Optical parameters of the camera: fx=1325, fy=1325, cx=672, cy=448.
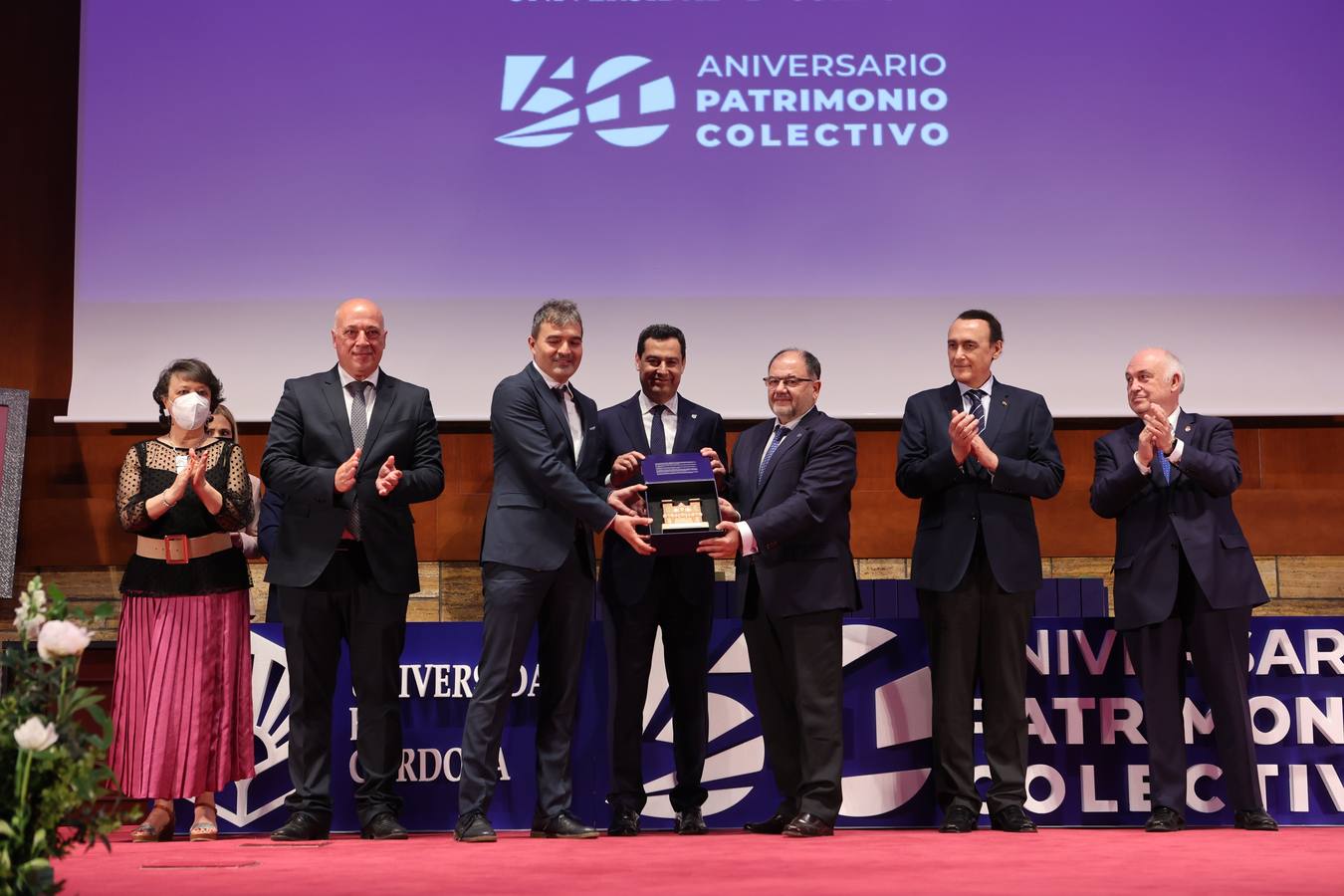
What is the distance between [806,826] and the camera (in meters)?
3.76

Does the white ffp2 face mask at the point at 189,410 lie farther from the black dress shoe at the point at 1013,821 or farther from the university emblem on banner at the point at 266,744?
the black dress shoe at the point at 1013,821

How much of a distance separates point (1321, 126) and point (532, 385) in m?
3.67

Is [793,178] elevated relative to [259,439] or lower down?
elevated

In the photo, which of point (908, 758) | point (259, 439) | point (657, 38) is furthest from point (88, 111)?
point (908, 758)

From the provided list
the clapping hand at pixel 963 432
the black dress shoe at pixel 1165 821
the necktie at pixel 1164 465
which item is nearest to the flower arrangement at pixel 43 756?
the clapping hand at pixel 963 432

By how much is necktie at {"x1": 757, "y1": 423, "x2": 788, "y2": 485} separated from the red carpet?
109 cm

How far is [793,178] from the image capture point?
Answer: 5.54 metres

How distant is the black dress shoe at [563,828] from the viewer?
3783 millimetres

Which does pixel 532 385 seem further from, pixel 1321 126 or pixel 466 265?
pixel 1321 126

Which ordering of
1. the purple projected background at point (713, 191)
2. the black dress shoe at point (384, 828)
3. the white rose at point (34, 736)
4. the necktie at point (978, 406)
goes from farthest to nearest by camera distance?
1. the purple projected background at point (713, 191)
2. the necktie at point (978, 406)
3. the black dress shoe at point (384, 828)
4. the white rose at point (34, 736)

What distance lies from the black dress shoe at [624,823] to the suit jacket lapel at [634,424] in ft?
3.54

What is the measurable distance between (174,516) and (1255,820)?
3.33 metres

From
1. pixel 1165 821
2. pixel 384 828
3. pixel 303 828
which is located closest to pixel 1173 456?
pixel 1165 821

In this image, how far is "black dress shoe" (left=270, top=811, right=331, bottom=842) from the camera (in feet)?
12.3
